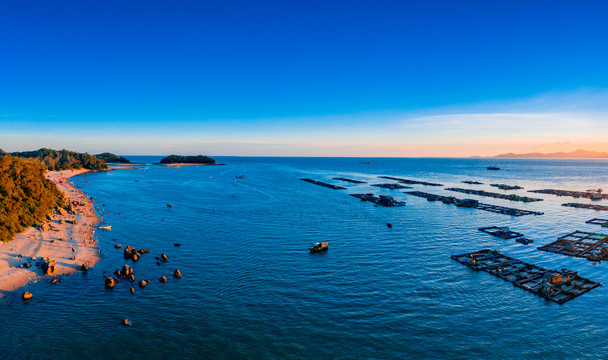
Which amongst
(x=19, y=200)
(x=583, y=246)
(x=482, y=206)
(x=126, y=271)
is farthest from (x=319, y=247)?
(x=482, y=206)

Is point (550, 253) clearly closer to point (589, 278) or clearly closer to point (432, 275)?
point (589, 278)

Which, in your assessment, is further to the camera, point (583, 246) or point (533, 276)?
point (583, 246)

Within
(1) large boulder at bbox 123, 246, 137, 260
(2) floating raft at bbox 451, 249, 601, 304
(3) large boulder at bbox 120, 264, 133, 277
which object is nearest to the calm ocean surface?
(1) large boulder at bbox 123, 246, 137, 260

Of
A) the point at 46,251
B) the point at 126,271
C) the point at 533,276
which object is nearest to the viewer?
the point at 126,271

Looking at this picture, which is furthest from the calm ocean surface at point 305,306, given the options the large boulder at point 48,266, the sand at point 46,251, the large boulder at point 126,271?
the large boulder at point 48,266

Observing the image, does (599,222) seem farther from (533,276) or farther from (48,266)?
(48,266)

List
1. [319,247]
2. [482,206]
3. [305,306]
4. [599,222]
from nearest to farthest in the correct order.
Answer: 1. [305,306]
2. [319,247]
3. [599,222]
4. [482,206]

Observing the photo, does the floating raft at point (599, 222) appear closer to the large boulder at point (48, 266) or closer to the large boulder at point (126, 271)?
the large boulder at point (126, 271)
